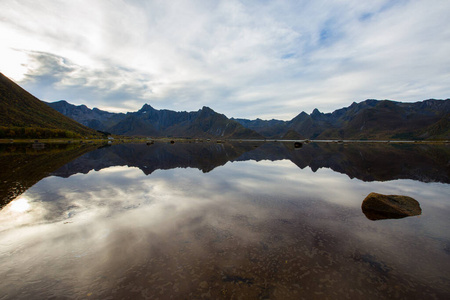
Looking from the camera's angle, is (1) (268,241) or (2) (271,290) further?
(1) (268,241)

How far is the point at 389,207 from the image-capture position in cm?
1731

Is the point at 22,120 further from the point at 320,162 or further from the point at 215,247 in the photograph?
the point at 215,247

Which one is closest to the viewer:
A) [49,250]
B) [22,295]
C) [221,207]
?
[22,295]

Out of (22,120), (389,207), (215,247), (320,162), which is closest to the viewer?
(215,247)

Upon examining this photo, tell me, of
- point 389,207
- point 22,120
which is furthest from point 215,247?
point 22,120

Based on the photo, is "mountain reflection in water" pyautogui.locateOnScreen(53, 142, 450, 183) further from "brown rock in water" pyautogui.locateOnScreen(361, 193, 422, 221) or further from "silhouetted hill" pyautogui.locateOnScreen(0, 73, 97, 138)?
"silhouetted hill" pyautogui.locateOnScreen(0, 73, 97, 138)

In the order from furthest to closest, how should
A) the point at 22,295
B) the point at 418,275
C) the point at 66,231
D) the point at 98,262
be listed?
the point at 66,231 < the point at 98,262 < the point at 418,275 < the point at 22,295

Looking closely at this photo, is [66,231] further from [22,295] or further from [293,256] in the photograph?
[293,256]

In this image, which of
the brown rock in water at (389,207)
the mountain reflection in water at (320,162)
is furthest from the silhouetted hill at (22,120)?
the brown rock in water at (389,207)

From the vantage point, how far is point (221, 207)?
1833cm

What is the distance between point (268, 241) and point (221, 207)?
6853 millimetres

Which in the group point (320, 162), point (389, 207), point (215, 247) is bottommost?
point (320, 162)

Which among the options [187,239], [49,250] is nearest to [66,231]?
[49,250]

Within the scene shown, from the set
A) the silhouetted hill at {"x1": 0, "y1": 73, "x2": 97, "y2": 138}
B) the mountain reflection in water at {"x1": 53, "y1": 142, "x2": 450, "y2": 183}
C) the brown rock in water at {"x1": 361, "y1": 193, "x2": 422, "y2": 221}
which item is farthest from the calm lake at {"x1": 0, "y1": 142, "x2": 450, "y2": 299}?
the silhouetted hill at {"x1": 0, "y1": 73, "x2": 97, "y2": 138}
